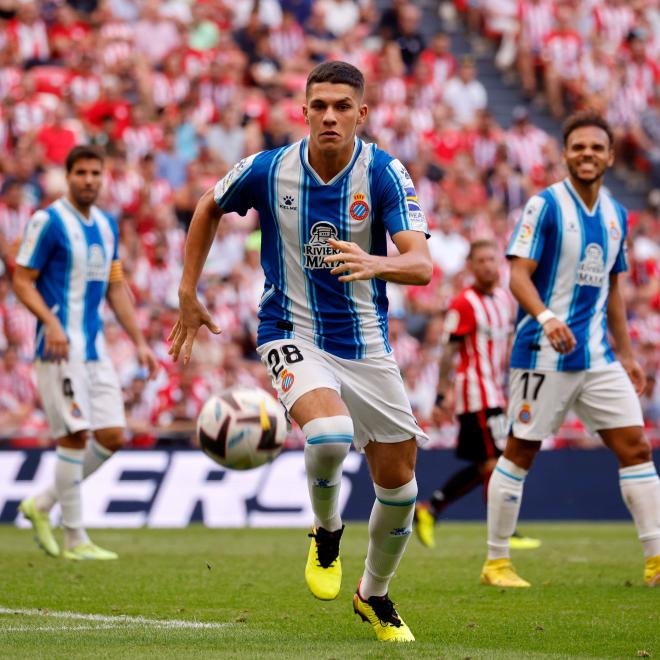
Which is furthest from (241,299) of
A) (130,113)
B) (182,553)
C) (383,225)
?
(383,225)

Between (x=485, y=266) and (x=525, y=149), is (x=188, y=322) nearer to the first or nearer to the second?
(x=485, y=266)

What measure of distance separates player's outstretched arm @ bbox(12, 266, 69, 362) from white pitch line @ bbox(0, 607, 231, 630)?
2949 millimetres

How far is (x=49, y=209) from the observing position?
10539 mm

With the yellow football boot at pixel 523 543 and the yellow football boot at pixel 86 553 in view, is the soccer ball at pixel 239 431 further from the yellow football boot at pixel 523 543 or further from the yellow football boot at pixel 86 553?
the yellow football boot at pixel 523 543

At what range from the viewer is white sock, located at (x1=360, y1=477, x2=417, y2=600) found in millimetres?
6641

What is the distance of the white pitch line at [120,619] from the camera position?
6836mm

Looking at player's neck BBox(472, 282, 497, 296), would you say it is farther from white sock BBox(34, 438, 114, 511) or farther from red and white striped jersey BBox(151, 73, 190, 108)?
red and white striped jersey BBox(151, 73, 190, 108)

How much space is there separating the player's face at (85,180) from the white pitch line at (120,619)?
12.9ft

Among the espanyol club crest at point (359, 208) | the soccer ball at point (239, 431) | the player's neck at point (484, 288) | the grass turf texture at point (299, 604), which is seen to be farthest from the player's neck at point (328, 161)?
the player's neck at point (484, 288)

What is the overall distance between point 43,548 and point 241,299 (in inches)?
296

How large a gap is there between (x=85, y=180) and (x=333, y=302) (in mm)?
4265

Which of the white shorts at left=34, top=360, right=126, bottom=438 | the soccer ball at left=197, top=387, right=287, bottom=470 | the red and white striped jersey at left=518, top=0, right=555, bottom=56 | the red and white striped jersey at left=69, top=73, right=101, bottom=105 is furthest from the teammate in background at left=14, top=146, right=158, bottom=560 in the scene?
the red and white striped jersey at left=518, top=0, right=555, bottom=56

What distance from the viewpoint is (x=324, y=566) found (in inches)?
262

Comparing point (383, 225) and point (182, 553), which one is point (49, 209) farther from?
point (383, 225)
